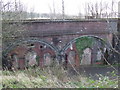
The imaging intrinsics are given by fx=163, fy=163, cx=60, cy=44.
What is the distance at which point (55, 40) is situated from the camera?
1427 cm

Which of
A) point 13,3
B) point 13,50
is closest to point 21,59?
point 13,50

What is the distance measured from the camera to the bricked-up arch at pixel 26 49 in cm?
1318

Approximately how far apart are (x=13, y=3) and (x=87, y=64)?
31.2ft

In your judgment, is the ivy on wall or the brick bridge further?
the ivy on wall

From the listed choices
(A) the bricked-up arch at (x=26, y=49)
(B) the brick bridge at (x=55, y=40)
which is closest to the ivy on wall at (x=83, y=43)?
(B) the brick bridge at (x=55, y=40)

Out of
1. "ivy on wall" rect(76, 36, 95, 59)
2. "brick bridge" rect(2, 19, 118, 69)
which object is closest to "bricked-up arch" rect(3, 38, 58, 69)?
"brick bridge" rect(2, 19, 118, 69)

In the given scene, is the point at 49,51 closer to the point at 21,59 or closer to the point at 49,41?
the point at 49,41

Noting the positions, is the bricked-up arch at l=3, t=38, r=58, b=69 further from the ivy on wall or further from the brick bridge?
the ivy on wall

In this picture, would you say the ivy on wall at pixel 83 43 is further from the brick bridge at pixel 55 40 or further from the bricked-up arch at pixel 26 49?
the bricked-up arch at pixel 26 49

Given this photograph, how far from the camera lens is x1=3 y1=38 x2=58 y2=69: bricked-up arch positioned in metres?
13.2

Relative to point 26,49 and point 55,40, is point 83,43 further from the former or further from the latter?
point 26,49

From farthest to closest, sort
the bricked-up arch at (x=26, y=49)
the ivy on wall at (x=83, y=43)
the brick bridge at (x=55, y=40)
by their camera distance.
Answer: the ivy on wall at (x=83, y=43), the brick bridge at (x=55, y=40), the bricked-up arch at (x=26, y=49)

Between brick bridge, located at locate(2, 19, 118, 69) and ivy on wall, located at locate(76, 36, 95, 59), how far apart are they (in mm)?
98

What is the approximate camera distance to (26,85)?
4.68m
